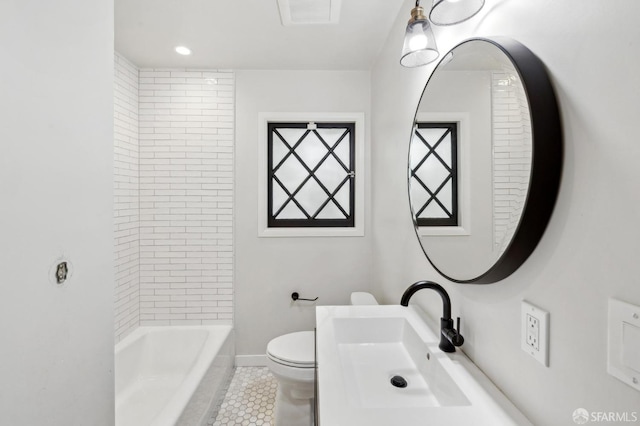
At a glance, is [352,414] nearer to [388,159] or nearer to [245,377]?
[388,159]

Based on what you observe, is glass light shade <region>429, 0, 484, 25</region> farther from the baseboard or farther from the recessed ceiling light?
the baseboard

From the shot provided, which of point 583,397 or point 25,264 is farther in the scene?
point 25,264

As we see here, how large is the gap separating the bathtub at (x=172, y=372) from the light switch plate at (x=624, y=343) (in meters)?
1.71

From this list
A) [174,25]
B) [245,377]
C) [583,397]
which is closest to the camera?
[583,397]

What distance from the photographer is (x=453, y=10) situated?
2.95 ft

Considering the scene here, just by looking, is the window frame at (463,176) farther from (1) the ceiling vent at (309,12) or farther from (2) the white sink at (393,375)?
(1) the ceiling vent at (309,12)

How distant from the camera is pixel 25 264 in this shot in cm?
69

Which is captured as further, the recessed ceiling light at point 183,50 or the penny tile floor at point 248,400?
the recessed ceiling light at point 183,50

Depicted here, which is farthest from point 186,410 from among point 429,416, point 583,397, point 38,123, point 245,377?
point 583,397

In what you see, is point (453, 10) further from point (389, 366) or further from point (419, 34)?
point (389, 366)

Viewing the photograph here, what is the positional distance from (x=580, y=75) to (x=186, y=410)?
206 cm

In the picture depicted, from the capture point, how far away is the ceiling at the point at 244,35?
1.68 m

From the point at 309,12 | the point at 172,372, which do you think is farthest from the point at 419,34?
the point at 172,372

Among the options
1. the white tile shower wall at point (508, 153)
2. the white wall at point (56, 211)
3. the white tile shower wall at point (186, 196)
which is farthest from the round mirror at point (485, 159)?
the white tile shower wall at point (186, 196)
